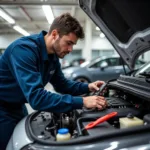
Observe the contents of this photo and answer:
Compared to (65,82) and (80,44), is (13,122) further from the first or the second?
(80,44)

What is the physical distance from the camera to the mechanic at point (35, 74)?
1.35m

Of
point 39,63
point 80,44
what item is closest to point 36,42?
point 39,63

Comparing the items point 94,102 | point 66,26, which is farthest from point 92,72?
point 94,102

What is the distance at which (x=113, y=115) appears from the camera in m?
1.32

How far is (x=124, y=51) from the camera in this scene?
2.02 metres

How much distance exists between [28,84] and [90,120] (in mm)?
476

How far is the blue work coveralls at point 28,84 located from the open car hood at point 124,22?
486 millimetres

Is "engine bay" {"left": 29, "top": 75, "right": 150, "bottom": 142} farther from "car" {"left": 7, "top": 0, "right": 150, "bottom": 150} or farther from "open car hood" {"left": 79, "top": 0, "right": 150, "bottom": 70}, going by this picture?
"open car hood" {"left": 79, "top": 0, "right": 150, "bottom": 70}

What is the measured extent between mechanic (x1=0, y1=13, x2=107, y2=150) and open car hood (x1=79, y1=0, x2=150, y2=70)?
0.91ft

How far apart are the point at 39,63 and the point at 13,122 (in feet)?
1.90

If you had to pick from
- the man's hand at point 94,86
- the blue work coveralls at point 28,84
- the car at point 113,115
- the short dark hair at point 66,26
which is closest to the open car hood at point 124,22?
the car at point 113,115

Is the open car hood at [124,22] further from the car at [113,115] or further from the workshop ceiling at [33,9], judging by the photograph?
the workshop ceiling at [33,9]

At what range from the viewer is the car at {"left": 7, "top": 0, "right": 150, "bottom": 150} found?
107cm

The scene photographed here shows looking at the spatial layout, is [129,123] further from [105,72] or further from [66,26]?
[105,72]
